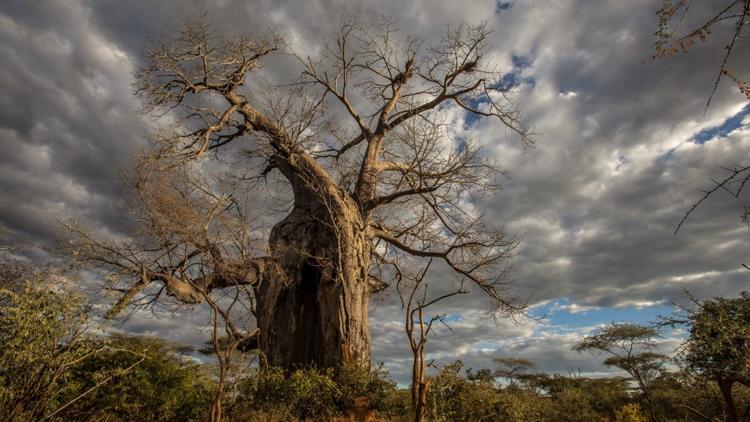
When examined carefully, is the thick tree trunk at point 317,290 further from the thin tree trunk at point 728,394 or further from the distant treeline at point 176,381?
the thin tree trunk at point 728,394

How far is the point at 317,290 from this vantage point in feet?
26.9

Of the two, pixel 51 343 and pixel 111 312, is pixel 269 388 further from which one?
pixel 51 343

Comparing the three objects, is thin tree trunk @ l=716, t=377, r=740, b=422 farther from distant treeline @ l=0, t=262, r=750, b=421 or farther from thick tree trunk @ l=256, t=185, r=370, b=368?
thick tree trunk @ l=256, t=185, r=370, b=368

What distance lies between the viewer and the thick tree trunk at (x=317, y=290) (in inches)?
287

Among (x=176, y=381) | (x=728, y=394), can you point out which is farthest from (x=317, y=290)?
(x=728, y=394)

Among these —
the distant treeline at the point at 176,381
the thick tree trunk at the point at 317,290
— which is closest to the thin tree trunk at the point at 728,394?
the distant treeline at the point at 176,381

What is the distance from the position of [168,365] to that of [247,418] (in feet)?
4.39

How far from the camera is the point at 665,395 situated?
42.1 ft

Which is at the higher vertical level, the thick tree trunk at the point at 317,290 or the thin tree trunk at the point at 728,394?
the thick tree trunk at the point at 317,290

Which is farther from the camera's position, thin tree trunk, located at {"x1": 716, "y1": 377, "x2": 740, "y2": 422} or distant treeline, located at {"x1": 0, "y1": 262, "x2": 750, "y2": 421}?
thin tree trunk, located at {"x1": 716, "y1": 377, "x2": 740, "y2": 422}

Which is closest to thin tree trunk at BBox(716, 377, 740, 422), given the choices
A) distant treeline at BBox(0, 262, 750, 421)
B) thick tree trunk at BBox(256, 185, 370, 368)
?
distant treeline at BBox(0, 262, 750, 421)

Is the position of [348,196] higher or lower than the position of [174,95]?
lower

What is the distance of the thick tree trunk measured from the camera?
287 inches

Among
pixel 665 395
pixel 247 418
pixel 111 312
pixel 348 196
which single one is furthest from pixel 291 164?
pixel 665 395
